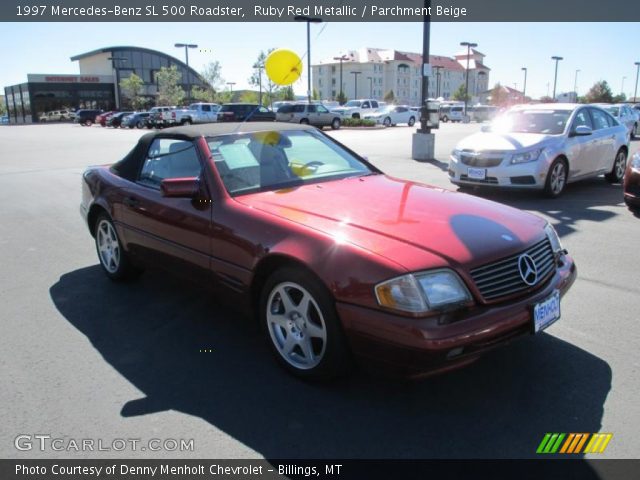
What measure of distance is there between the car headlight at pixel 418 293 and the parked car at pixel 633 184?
5.69 m

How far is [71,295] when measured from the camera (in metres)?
4.81

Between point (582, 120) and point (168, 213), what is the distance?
789 centimetres

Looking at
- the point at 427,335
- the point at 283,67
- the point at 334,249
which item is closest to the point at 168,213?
the point at 334,249

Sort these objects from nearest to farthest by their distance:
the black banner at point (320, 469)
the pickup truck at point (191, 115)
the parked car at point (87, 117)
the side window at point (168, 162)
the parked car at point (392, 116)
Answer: the black banner at point (320, 469), the side window at point (168, 162), the pickup truck at point (191, 115), the parked car at point (392, 116), the parked car at point (87, 117)

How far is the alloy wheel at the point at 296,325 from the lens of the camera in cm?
309

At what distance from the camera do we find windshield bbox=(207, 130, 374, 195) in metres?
3.88

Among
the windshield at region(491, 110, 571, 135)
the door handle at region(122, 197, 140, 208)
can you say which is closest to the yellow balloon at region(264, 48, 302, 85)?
the door handle at region(122, 197, 140, 208)

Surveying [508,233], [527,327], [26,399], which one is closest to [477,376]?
[527,327]

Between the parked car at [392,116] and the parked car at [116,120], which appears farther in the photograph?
the parked car at [116,120]

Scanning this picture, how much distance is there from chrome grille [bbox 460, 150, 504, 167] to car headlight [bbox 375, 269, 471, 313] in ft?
20.6

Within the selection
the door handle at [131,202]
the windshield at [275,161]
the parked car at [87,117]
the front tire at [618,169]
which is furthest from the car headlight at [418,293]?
the parked car at [87,117]

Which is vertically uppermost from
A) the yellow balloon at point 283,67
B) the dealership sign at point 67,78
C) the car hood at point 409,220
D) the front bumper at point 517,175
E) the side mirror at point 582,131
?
the dealership sign at point 67,78

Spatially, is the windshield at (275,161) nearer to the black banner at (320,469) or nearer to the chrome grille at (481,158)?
the black banner at (320,469)

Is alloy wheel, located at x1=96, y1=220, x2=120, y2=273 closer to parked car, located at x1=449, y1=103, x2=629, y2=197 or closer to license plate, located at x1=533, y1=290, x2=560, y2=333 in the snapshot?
license plate, located at x1=533, y1=290, x2=560, y2=333
